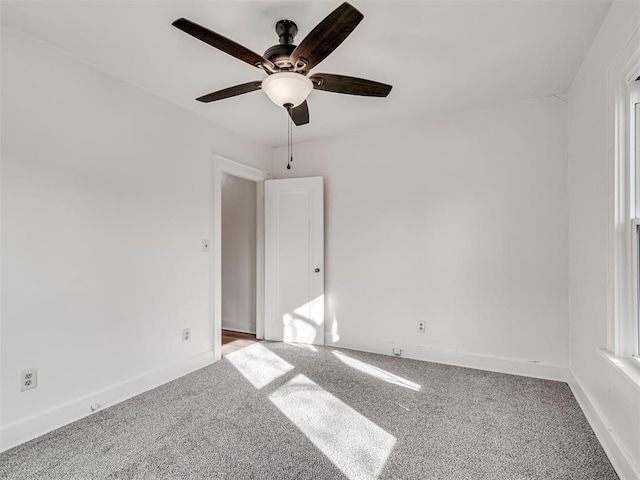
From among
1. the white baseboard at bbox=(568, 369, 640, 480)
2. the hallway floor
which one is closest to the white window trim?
the white baseboard at bbox=(568, 369, 640, 480)

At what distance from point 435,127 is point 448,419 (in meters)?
2.63

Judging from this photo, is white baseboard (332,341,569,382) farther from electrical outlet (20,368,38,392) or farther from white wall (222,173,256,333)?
electrical outlet (20,368,38,392)

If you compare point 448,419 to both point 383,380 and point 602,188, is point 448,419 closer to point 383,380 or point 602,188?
point 383,380

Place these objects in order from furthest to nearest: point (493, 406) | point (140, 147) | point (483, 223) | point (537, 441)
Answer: point (483, 223) < point (140, 147) < point (493, 406) < point (537, 441)

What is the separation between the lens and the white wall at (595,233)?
1.64 meters

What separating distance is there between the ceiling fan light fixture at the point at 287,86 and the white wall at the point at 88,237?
4.76 feet

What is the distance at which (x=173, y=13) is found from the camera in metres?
1.79

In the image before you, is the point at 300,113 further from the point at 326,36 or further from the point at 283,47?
the point at 326,36

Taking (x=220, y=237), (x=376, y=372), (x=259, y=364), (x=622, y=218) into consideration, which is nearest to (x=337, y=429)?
(x=376, y=372)

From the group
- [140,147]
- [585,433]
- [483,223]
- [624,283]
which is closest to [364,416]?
[585,433]

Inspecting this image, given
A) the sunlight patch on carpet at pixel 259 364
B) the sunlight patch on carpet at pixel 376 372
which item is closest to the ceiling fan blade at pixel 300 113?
the sunlight patch on carpet at pixel 259 364

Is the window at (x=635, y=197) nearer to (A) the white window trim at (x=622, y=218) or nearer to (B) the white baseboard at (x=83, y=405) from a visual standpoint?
(A) the white window trim at (x=622, y=218)

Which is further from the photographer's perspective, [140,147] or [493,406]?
[140,147]

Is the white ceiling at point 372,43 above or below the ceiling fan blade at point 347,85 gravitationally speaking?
above
